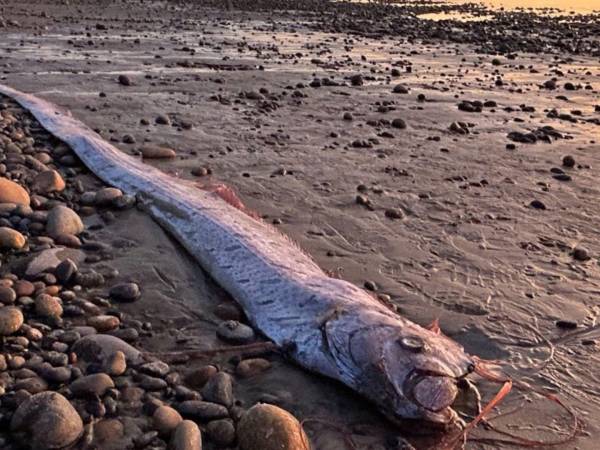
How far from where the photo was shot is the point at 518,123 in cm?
1135

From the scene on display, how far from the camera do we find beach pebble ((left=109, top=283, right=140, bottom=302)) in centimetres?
506

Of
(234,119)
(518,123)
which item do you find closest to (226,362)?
(234,119)

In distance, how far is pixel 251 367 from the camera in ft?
14.3

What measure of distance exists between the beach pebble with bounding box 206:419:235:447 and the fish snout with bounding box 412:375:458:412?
101 centimetres

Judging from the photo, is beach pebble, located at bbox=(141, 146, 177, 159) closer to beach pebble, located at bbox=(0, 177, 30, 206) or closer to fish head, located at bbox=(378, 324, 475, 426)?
beach pebble, located at bbox=(0, 177, 30, 206)

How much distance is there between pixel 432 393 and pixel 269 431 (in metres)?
0.90

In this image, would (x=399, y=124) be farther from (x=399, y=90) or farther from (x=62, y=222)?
(x=62, y=222)

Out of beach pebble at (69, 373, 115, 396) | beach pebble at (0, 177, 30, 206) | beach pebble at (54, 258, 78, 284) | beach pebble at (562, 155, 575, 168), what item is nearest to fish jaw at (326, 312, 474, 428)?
beach pebble at (69, 373, 115, 396)

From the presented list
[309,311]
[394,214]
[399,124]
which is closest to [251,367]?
[309,311]

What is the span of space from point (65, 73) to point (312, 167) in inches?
297

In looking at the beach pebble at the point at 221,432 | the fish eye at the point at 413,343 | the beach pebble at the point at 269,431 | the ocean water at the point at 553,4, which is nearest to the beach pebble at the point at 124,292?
the beach pebble at the point at 221,432

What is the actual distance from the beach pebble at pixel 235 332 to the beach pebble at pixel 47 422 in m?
1.30

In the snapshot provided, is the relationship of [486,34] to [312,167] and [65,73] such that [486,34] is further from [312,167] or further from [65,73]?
[312,167]

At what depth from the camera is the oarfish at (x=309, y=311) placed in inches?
149
